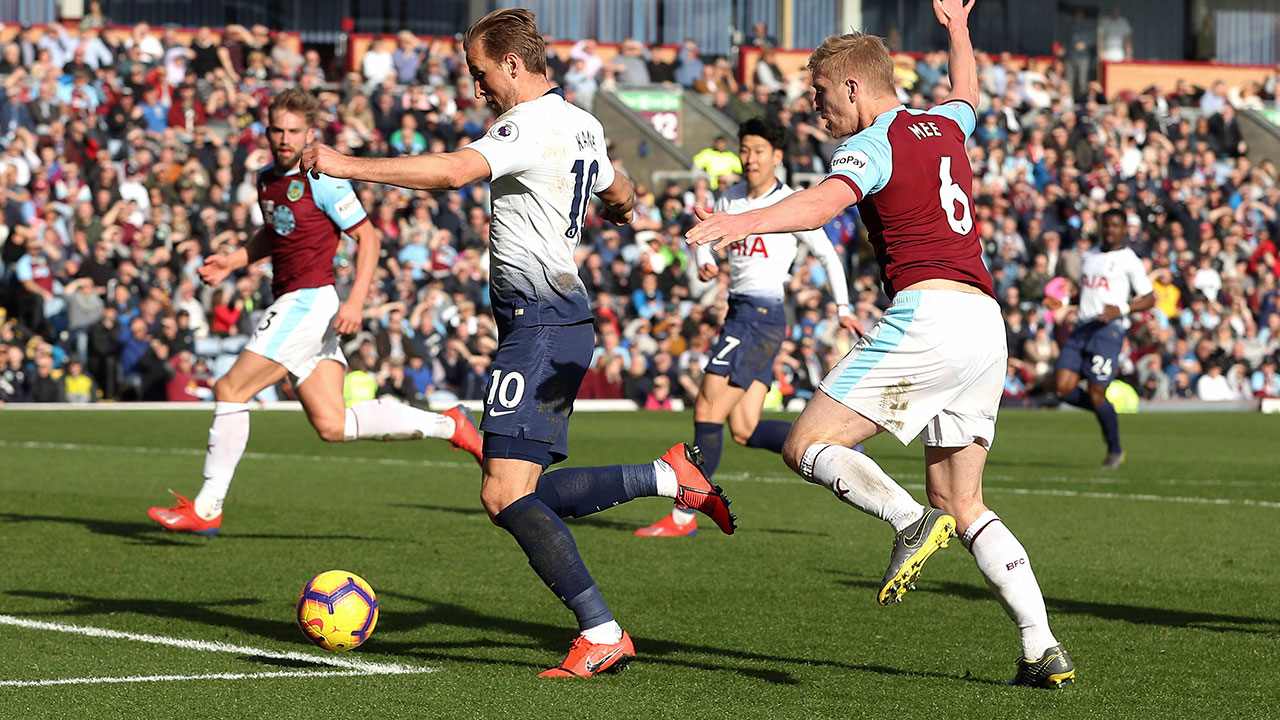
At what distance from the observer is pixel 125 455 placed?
51.1 feet

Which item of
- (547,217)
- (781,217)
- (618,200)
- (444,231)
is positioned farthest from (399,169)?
(444,231)

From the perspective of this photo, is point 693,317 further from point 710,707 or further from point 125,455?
point 710,707

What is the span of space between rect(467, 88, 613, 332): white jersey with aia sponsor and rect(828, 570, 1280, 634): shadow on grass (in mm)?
2470

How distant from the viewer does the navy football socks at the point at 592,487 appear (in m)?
6.25

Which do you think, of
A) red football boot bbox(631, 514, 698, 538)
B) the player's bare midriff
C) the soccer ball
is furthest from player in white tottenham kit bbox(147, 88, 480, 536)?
the player's bare midriff

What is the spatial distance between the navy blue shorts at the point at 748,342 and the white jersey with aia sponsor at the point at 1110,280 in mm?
5972

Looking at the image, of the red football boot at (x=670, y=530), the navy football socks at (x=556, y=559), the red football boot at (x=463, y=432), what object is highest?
the navy football socks at (x=556, y=559)

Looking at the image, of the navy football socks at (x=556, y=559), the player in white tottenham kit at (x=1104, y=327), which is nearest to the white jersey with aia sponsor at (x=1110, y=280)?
the player in white tottenham kit at (x=1104, y=327)

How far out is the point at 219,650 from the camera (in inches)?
253

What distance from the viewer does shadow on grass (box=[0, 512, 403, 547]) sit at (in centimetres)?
979

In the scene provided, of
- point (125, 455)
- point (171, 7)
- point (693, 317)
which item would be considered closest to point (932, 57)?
point (693, 317)

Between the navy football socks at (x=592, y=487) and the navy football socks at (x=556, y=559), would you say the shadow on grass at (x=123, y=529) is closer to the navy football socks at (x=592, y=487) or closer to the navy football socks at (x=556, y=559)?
the navy football socks at (x=592, y=487)

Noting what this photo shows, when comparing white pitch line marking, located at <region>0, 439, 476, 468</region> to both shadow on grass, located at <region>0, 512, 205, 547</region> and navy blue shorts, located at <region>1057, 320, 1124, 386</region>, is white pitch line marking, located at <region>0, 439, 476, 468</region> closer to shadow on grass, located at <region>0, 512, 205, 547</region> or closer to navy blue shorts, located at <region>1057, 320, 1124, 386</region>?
shadow on grass, located at <region>0, 512, 205, 547</region>

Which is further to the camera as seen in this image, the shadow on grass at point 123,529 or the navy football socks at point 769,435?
the navy football socks at point 769,435
